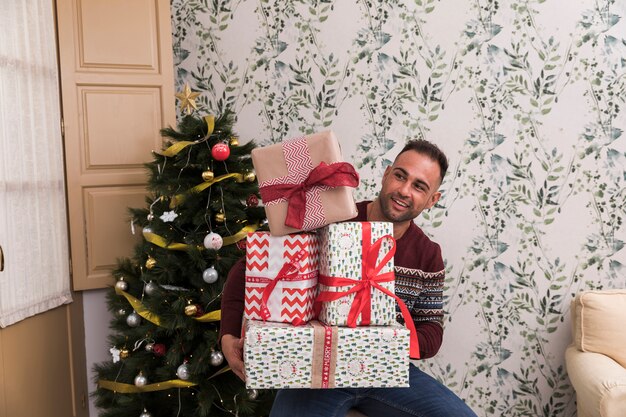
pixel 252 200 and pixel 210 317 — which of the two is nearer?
pixel 210 317

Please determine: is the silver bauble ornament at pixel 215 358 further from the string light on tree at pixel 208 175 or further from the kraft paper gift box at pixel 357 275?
the kraft paper gift box at pixel 357 275

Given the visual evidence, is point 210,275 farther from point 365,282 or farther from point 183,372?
point 365,282

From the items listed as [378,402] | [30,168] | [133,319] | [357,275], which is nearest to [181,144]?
[30,168]

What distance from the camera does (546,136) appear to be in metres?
2.90

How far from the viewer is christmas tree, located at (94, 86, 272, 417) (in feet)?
7.89

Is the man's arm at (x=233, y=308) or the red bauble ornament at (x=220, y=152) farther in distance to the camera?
the red bauble ornament at (x=220, y=152)

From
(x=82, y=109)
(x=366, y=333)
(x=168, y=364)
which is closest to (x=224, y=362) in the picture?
(x=168, y=364)

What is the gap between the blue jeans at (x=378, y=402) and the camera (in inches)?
64.5

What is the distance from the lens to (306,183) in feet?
5.29

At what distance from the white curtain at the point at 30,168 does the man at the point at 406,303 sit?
3.32ft

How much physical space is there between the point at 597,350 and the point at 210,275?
1630mm

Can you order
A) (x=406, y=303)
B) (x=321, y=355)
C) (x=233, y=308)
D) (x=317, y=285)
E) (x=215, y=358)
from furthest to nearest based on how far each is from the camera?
(x=215, y=358)
(x=406, y=303)
(x=233, y=308)
(x=317, y=285)
(x=321, y=355)

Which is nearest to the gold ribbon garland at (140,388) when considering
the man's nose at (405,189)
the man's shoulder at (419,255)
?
the man's shoulder at (419,255)

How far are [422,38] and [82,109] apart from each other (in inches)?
60.3
